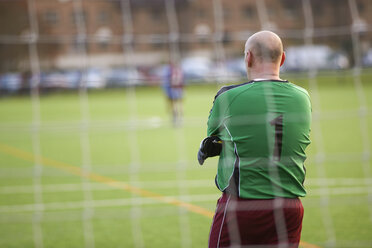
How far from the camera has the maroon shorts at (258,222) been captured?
216cm

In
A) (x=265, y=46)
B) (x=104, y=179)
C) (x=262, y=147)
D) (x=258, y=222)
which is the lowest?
(x=104, y=179)

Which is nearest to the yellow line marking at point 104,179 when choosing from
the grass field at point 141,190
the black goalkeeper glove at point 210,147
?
the grass field at point 141,190

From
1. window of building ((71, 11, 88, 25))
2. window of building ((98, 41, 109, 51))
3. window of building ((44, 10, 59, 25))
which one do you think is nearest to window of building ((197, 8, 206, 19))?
window of building ((98, 41, 109, 51))

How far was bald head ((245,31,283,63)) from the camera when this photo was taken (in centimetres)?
209

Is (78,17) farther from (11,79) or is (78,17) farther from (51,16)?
(11,79)

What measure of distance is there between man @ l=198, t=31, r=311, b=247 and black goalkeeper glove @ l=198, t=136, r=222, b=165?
0.15 feet

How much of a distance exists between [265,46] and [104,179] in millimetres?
5363

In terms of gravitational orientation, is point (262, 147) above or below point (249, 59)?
below

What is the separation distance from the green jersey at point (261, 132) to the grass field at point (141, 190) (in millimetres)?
2165

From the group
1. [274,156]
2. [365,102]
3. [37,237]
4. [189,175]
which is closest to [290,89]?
[274,156]

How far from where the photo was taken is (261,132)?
7.02 ft

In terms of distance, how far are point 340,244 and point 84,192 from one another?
11.2 ft

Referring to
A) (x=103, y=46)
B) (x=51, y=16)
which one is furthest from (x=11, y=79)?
(x=51, y=16)

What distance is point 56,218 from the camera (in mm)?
5227
